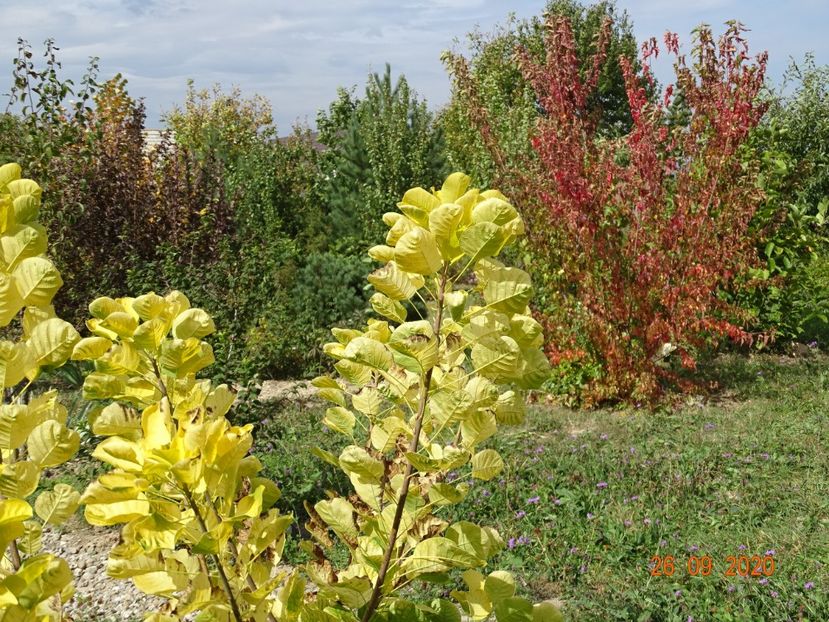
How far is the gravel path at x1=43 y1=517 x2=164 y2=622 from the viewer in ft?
11.6

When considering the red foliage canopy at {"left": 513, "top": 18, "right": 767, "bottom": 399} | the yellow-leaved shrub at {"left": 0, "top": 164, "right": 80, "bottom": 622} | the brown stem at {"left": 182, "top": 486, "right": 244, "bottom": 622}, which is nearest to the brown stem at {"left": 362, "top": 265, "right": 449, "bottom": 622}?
the brown stem at {"left": 182, "top": 486, "right": 244, "bottom": 622}

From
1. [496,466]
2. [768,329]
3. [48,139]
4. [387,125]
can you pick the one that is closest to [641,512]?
[496,466]

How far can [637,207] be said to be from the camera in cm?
595

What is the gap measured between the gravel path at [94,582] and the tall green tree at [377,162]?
737 centimetres

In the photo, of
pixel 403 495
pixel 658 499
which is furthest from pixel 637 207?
pixel 403 495

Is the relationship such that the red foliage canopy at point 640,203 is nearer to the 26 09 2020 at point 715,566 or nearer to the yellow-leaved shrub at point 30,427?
the 26 09 2020 at point 715,566

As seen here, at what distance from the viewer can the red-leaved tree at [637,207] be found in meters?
5.77

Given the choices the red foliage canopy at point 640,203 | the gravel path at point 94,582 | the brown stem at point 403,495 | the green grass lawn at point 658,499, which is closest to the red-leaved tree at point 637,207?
the red foliage canopy at point 640,203

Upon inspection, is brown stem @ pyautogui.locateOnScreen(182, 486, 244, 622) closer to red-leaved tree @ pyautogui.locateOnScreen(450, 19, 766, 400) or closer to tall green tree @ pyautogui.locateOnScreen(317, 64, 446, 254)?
red-leaved tree @ pyautogui.locateOnScreen(450, 19, 766, 400)

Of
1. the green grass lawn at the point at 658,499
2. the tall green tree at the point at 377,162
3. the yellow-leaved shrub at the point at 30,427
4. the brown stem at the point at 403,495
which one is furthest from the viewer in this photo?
the tall green tree at the point at 377,162

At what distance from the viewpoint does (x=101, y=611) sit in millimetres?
3582

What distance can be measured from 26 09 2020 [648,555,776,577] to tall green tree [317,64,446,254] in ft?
27.1

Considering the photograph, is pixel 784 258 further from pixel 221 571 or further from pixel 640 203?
pixel 221 571

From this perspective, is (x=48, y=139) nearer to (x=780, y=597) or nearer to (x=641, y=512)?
(x=641, y=512)
